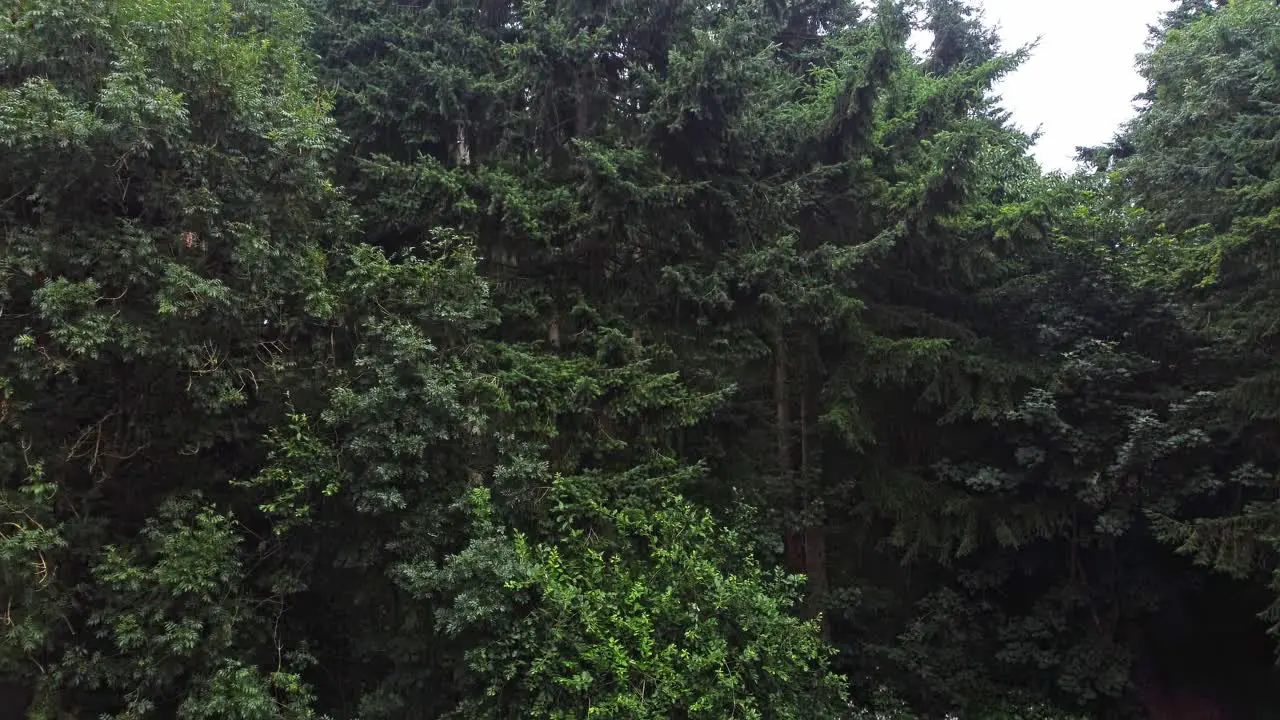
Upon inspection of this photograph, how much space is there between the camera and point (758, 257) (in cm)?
696

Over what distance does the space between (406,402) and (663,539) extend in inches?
93.9

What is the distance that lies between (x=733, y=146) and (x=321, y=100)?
3990 millimetres

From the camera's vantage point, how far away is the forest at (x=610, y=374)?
5.25 metres

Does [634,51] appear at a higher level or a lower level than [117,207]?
higher

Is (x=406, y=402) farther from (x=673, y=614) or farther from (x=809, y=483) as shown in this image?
(x=809, y=483)

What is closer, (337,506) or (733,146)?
(337,506)

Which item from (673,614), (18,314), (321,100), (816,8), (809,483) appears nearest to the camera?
(18,314)

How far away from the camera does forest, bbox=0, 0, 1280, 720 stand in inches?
207

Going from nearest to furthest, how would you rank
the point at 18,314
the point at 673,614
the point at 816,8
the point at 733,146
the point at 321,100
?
1. the point at 18,314
2. the point at 673,614
3. the point at 321,100
4. the point at 733,146
5. the point at 816,8

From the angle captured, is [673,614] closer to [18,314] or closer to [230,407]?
[230,407]

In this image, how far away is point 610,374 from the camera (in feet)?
21.6

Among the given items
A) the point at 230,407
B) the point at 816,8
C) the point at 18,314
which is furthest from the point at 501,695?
the point at 816,8

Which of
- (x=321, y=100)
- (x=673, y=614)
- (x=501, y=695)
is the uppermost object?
(x=321, y=100)

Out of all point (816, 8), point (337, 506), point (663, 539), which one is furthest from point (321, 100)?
point (816, 8)
